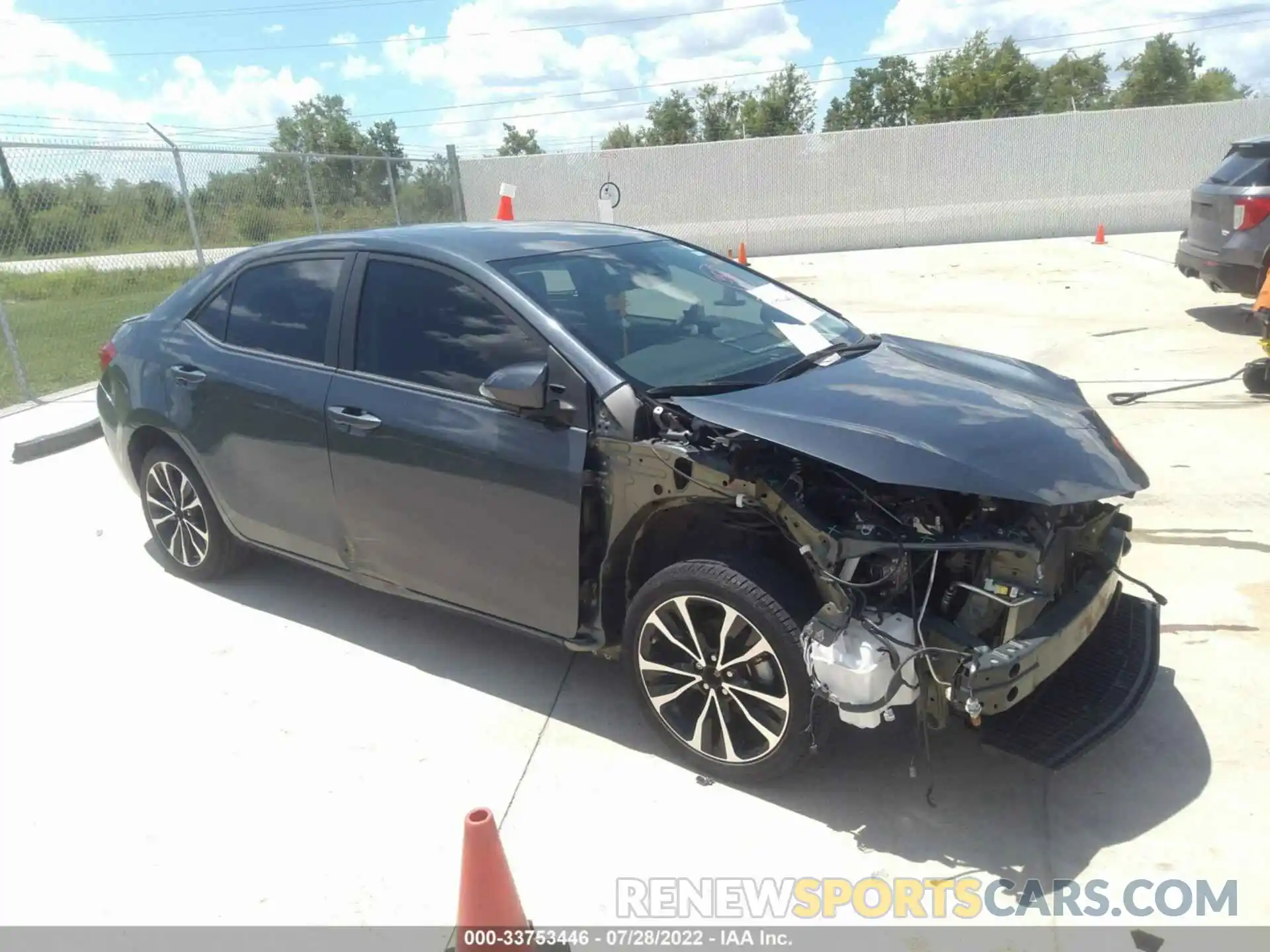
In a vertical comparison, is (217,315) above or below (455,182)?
above

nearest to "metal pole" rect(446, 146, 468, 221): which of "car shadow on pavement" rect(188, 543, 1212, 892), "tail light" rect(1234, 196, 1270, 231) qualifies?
"tail light" rect(1234, 196, 1270, 231)

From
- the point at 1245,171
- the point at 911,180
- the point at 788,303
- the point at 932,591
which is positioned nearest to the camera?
the point at 932,591

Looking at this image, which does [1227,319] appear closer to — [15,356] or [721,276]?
[721,276]

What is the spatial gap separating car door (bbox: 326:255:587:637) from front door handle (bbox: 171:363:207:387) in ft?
3.12

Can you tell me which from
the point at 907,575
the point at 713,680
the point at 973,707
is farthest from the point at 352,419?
the point at 973,707

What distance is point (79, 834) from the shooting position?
3.24 metres

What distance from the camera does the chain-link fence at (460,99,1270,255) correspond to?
1986cm

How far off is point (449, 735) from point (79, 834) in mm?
1209

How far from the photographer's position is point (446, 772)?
Result: 3.48 metres

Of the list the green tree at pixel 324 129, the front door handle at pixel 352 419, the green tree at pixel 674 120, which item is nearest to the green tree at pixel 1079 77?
the green tree at pixel 674 120

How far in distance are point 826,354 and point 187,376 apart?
288 centimetres

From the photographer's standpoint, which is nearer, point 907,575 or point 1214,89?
point 907,575
